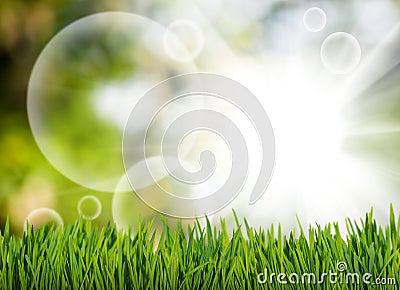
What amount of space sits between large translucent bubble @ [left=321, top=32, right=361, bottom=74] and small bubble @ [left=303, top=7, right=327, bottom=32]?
0.09 meters

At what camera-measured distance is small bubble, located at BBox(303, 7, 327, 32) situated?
11.1 ft

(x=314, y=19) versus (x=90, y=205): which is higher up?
(x=314, y=19)

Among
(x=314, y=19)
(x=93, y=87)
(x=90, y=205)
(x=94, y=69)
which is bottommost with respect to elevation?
(x=90, y=205)

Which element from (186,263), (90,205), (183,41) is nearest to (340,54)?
→ (183,41)

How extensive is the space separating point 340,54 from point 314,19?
0.79 feet

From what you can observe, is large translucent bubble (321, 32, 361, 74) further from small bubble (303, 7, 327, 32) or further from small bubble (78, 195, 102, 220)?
small bubble (78, 195, 102, 220)

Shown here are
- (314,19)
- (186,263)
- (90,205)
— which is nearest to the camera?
(186,263)

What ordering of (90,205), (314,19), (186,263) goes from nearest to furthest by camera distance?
(186,263) < (90,205) < (314,19)

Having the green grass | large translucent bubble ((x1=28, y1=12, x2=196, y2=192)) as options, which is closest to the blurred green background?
large translucent bubble ((x1=28, y1=12, x2=196, y2=192))

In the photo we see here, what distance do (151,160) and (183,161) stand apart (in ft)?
0.65

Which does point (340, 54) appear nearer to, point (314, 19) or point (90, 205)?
point (314, 19)

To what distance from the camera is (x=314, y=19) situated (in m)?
3.40

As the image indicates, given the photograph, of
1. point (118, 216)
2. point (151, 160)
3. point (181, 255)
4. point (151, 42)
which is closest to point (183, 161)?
point (151, 160)

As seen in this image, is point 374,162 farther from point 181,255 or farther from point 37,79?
point 181,255
